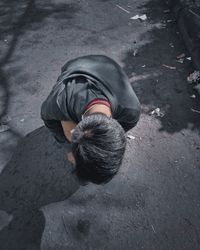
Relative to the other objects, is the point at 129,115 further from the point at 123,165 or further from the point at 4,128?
the point at 4,128

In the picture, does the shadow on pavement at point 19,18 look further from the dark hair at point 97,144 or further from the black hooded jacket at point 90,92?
the dark hair at point 97,144

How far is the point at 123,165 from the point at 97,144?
6.21 feet

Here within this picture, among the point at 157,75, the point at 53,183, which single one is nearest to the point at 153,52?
the point at 157,75

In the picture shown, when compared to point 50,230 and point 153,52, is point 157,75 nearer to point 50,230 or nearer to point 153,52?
point 153,52

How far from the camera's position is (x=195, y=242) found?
133 inches

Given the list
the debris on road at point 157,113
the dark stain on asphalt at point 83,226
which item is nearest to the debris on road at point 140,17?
the debris on road at point 157,113

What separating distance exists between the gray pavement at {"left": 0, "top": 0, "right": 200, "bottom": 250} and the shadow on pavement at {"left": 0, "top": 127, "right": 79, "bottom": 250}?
0.01 meters

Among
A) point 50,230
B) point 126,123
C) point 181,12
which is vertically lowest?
point 50,230

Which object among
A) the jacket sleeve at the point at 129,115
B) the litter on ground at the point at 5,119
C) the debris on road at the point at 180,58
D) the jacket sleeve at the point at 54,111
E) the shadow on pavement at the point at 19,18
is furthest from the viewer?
the shadow on pavement at the point at 19,18

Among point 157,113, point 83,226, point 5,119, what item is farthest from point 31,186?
point 157,113

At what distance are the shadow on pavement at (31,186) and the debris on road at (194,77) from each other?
2.15m

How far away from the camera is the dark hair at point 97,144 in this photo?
2219 mm

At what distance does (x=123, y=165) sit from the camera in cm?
406

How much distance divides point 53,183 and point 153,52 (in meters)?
2.90
